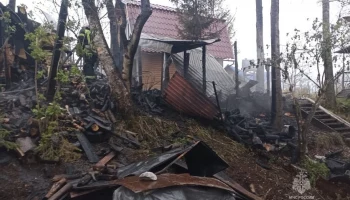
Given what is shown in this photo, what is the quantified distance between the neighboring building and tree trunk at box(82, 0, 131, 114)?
25.0ft

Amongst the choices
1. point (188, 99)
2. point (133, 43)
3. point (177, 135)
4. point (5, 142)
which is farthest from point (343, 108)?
point (5, 142)

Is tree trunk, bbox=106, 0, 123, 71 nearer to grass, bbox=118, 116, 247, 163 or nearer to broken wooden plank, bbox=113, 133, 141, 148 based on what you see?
grass, bbox=118, 116, 247, 163

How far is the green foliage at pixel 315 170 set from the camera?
6853 mm

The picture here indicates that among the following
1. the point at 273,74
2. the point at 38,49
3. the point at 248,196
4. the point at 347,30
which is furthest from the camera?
the point at 273,74

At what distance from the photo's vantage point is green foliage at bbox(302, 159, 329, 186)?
6853mm

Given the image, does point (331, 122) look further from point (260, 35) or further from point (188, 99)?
point (260, 35)

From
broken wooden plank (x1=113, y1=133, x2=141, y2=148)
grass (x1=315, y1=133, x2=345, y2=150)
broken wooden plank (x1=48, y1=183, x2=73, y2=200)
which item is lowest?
grass (x1=315, y1=133, x2=345, y2=150)

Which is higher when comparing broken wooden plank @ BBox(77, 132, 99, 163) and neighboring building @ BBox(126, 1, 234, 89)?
neighboring building @ BBox(126, 1, 234, 89)

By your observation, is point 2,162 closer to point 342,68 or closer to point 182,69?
point 342,68

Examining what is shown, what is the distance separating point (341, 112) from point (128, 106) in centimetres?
1006

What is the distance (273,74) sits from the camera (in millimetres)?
10359

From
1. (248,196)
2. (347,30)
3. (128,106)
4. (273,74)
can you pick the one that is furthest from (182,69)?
(248,196)

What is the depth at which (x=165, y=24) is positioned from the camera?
762 inches

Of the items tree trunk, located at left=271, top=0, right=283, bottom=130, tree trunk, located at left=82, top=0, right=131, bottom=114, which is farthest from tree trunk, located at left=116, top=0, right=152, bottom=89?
tree trunk, located at left=271, top=0, right=283, bottom=130
